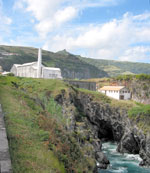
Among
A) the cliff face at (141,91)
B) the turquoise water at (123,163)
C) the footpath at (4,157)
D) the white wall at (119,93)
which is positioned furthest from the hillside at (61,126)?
the cliff face at (141,91)

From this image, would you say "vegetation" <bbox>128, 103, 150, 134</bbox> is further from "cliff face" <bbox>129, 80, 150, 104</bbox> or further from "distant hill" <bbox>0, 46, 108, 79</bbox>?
"distant hill" <bbox>0, 46, 108, 79</bbox>

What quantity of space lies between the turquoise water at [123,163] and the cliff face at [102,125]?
3.65ft

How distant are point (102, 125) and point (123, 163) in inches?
695

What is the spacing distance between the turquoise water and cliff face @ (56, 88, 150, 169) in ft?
3.65

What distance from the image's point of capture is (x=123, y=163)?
33.9 m

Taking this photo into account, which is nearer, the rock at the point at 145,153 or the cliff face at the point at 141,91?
the rock at the point at 145,153

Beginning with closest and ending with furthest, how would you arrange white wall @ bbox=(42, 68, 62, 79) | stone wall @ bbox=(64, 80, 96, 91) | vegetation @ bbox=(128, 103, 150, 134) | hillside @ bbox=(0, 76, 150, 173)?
hillside @ bbox=(0, 76, 150, 173)
vegetation @ bbox=(128, 103, 150, 134)
stone wall @ bbox=(64, 80, 96, 91)
white wall @ bbox=(42, 68, 62, 79)

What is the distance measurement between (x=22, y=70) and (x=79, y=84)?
59.1ft

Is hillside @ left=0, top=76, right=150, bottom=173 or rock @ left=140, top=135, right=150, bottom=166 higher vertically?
hillside @ left=0, top=76, right=150, bottom=173

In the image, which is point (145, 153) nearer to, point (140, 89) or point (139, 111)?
point (139, 111)

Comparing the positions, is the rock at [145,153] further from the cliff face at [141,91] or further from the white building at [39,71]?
the white building at [39,71]

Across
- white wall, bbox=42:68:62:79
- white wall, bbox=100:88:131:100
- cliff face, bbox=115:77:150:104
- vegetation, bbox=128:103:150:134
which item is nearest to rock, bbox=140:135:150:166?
vegetation, bbox=128:103:150:134

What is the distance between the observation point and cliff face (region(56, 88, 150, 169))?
3331cm

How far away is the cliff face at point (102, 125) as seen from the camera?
33.3 m
